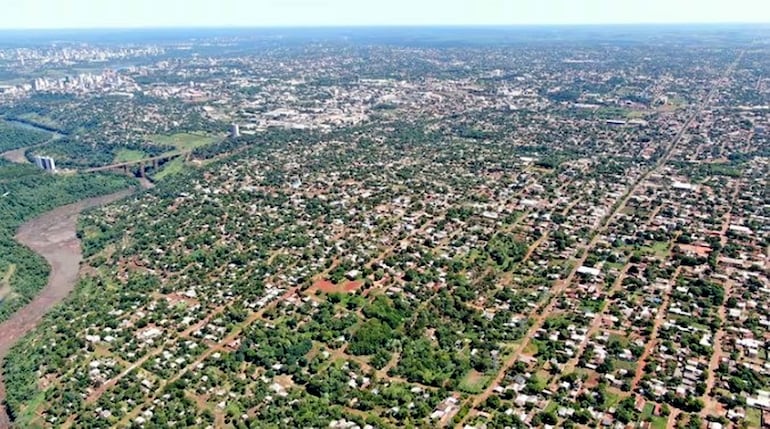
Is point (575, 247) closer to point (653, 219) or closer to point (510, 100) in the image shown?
point (653, 219)

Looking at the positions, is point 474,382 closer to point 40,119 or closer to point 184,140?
point 184,140

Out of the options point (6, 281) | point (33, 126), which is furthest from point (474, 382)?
point (33, 126)

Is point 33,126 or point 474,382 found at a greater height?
point 474,382

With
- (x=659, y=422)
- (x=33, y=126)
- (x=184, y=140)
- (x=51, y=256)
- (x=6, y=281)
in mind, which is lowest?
(x=51, y=256)

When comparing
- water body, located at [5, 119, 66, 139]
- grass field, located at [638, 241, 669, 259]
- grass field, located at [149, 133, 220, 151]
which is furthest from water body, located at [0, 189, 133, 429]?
grass field, located at [638, 241, 669, 259]

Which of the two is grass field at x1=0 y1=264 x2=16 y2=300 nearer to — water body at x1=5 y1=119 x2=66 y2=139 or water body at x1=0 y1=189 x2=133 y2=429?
water body at x1=0 y1=189 x2=133 y2=429

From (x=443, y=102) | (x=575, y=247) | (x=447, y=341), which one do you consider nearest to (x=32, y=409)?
(x=447, y=341)
